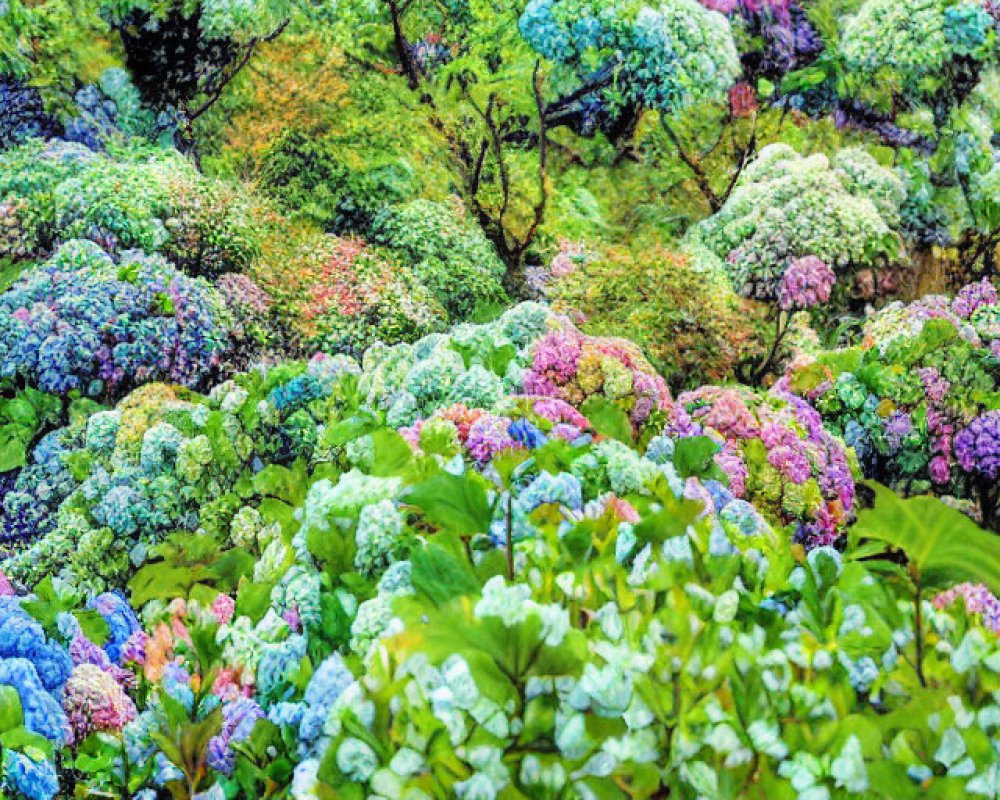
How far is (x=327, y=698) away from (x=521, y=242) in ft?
18.3

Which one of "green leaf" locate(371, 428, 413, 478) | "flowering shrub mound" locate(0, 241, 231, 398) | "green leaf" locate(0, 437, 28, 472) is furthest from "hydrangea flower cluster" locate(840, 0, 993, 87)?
"green leaf" locate(371, 428, 413, 478)

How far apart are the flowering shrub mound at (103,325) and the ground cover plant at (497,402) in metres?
0.02

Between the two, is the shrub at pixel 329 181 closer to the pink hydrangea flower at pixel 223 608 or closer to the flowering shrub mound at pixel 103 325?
the flowering shrub mound at pixel 103 325

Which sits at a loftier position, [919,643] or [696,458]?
[919,643]

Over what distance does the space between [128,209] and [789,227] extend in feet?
12.7

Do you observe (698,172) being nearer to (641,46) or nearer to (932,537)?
(641,46)

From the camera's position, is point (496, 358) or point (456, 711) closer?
point (456, 711)

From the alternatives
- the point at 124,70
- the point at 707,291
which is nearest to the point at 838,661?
the point at 707,291

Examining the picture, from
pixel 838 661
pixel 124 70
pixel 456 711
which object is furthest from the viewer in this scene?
pixel 124 70

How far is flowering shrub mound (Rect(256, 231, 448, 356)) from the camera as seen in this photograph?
203 inches

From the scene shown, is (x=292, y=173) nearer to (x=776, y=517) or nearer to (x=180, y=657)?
(x=776, y=517)

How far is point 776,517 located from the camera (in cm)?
348

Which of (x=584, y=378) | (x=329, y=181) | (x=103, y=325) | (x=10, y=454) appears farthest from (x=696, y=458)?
(x=329, y=181)

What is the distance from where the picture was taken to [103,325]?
4.31m
